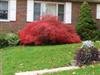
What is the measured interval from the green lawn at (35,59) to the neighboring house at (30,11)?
244 inches

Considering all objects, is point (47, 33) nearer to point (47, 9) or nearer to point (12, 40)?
point (12, 40)

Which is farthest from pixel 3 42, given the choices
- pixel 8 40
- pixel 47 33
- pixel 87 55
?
pixel 87 55

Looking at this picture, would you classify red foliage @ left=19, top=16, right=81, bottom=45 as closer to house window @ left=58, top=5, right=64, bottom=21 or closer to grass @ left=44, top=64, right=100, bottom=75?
house window @ left=58, top=5, right=64, bottom=21

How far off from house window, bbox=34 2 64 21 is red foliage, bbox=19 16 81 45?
3.19 metres

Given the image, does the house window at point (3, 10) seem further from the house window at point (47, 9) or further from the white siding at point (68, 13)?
the white siding at point (68, 13)

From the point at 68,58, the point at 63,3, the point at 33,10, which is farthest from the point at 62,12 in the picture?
the point at 68,58

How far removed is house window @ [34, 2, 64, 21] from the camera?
22.9 m

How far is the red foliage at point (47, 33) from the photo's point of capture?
18859mm

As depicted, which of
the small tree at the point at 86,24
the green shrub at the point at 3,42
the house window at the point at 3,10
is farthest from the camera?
the small tree at the point at 86,24

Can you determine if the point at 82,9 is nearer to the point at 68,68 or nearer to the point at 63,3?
the point at 63,3

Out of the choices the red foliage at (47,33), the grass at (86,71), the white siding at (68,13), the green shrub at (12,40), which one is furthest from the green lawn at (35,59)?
the white siding at (68,13)

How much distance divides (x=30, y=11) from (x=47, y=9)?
1240 millimetres

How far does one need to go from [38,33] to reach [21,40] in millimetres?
Answer: 1087

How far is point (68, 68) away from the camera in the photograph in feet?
41.1
